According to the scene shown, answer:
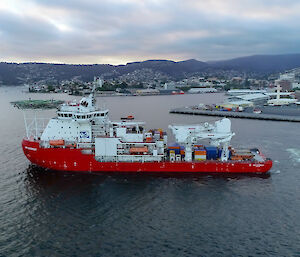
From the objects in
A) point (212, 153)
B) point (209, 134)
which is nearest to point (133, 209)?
point (212, 153)

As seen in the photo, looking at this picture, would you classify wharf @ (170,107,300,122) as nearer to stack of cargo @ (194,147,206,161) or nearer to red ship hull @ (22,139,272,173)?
red ship hull @ (22,139,272,173)

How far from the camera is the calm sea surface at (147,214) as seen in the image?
1761cm

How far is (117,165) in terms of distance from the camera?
29531 millimetres

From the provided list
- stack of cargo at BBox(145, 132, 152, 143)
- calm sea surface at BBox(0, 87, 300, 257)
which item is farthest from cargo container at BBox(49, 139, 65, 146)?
stack of cargo at BBox(145, 132, 152, 143)

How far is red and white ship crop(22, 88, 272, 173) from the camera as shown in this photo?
1152 inches

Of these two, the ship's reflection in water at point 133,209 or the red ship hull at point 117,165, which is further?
the red ship hull at point 117,165

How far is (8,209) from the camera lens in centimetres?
2192

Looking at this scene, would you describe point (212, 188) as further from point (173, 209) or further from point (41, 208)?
point (41, 208)

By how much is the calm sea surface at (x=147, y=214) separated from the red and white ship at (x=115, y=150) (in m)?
1.35

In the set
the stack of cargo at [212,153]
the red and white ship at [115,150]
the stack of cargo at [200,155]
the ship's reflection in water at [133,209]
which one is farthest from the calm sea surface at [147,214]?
the stack of cargo at [212,153]

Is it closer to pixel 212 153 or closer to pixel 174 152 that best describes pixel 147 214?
pixel 174 152

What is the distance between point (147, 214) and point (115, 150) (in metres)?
9.83

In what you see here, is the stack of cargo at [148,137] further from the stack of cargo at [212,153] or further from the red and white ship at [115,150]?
the stack of cargo at [212,153]

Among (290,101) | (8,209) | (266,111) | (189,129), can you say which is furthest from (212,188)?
(290,101)
